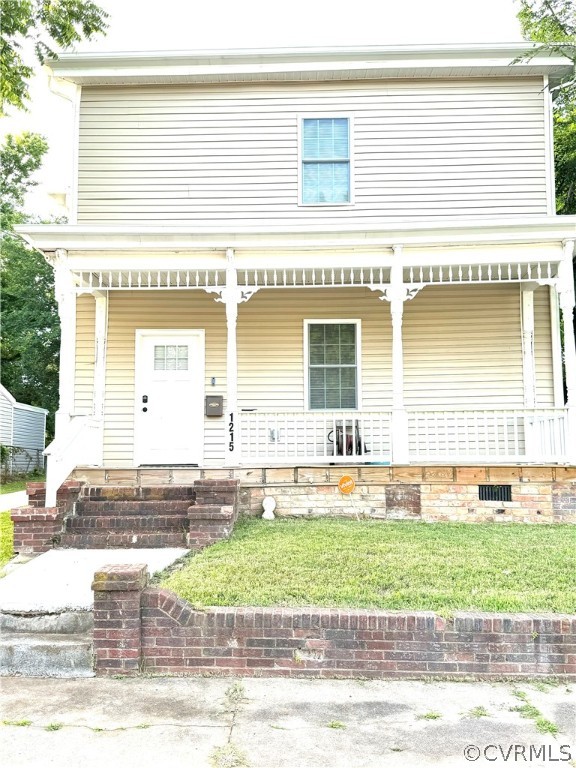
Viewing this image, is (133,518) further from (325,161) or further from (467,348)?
(325,161)

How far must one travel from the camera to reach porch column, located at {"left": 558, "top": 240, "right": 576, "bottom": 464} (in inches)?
302

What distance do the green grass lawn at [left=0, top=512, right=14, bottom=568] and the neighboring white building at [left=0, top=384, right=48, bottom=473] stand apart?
8000mm

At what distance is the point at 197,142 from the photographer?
32.5 feet

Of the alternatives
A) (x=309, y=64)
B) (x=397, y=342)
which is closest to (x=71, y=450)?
Result: (x=397, y=342)

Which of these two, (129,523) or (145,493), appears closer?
(129,523)

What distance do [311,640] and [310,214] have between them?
7.20 meters

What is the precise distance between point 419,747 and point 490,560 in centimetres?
256

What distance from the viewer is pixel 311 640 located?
4.01 metres

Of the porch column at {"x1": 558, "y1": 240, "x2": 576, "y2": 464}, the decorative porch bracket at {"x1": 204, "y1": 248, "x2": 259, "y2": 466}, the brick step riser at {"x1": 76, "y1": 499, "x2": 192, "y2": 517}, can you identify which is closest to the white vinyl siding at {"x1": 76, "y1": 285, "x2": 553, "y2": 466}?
Answer: the decorative porch bracket at {"x1": 204, "y1": 248, "x2": 259, "y2": 466}

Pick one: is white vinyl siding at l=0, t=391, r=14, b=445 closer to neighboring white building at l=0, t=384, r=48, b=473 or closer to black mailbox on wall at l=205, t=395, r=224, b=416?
neighboring white building at l=0, t=384, r=48, b=473

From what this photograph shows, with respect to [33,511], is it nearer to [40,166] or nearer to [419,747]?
[419,747]

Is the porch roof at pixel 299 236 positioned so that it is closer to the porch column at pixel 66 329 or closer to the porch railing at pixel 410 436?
the porch column at pixel 66 329

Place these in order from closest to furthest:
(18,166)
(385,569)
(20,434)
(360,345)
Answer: (385,569) → (360,345) → (20,434) → (18,166)

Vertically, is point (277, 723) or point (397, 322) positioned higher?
point (397, 322)
